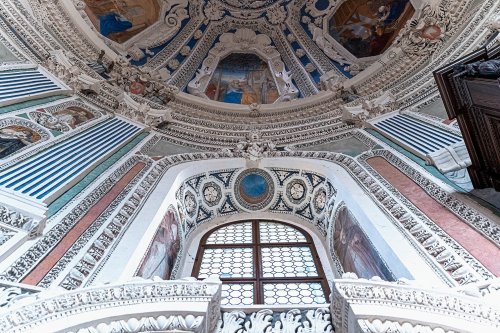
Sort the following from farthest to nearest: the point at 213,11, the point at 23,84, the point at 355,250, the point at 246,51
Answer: the point at 213,11 < the point at 246,51 < the point at 23,84 < the point at 355,250

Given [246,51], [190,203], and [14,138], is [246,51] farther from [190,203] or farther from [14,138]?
[14,138]

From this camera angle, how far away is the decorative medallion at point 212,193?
855 centimetres

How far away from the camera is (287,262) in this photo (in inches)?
270

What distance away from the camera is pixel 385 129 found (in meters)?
9.09

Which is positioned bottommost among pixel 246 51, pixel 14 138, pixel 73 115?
pixel 14 138

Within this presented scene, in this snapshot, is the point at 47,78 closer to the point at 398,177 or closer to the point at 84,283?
the point at 84,283

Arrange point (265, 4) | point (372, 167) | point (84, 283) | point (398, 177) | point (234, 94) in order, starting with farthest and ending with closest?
point (265, 4)
point (234, 94)
point (372, 167)
point (398, 177)
point (84, 283)

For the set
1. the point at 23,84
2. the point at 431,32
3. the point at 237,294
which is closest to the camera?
the point at 237,294

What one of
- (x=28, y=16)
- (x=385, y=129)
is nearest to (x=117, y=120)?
(x=28, y=16)

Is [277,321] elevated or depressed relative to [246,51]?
depressed

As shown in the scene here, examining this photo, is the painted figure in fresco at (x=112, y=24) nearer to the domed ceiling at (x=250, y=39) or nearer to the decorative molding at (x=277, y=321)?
the domed ceiling at (x=250, y=39)

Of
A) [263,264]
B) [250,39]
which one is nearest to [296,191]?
[263,264]

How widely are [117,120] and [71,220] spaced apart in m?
4.56

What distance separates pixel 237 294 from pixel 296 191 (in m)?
3.11
